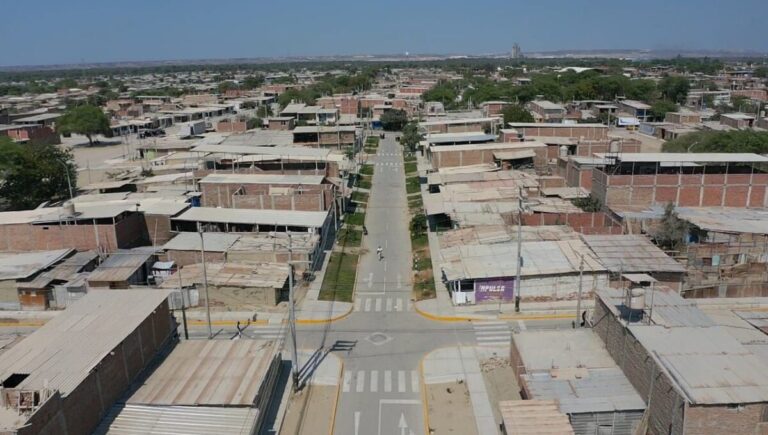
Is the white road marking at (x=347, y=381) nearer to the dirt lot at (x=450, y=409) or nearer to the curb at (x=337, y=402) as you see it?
the curb at (x=337, y=402)

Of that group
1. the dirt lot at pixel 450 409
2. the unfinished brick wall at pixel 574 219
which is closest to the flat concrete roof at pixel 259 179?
the unfinished brick wall at pixel 574 219

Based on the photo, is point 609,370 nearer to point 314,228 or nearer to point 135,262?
point 314,228

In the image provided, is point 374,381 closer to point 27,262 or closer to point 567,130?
point 27,262

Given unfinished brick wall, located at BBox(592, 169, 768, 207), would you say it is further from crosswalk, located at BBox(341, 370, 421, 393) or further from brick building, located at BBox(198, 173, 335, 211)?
crosswalk, located at BBox(341, 370, 421, 393)

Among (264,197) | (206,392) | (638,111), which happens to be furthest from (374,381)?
(638,111)

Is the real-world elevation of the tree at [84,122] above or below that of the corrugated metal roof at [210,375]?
above

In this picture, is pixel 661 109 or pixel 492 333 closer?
pixel 492 333

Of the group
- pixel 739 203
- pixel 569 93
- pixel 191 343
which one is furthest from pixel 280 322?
pixel 569 93

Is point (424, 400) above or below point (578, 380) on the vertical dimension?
below
